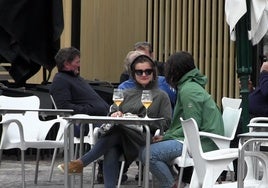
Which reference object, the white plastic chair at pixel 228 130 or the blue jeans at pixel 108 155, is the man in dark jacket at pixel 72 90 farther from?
the white plastic chair at pixel 228 130

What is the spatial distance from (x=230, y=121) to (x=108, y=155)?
3.82ft

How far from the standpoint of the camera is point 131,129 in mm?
7660

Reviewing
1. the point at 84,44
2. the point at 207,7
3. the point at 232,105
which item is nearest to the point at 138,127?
the point at 232,105

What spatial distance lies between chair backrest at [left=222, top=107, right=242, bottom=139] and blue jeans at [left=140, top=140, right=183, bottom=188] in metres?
0.50

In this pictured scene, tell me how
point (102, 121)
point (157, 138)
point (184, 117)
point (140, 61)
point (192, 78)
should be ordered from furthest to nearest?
1. point (140, 61)
2. point (157, 138)
3. point (192, 78)
4. point (184, 117)
5. point (102, 121)

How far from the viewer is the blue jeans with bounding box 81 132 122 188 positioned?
7.59 m

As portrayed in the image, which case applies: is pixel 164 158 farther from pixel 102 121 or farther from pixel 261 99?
pixel 261 99

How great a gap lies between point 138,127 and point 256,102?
1827 mm

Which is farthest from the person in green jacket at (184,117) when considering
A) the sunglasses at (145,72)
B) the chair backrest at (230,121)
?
the sunglasses at (145,72)

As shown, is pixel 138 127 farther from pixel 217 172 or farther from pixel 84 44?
pixel 84 44

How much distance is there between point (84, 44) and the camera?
14570 mm

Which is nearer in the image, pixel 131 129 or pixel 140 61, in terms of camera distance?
pixel 131 129

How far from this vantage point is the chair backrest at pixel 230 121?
7430 mm

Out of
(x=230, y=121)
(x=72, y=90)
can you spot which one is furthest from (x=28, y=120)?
(x=230, y=121)
